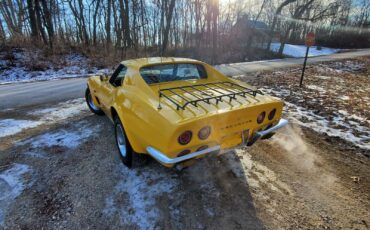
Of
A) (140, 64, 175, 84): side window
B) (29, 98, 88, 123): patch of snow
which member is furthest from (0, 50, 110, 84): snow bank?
(140, 64, 175, 84): side window

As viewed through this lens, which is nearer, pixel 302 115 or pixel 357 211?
pixel 357 211

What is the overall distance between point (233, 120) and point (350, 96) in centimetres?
633

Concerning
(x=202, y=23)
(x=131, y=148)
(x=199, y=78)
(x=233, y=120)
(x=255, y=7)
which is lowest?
(x=131, y=148)

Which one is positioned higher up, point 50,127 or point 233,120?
point 233,120

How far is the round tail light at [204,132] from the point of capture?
240 cm

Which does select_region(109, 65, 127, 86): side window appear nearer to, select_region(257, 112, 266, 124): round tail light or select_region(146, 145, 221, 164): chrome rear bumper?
select_region(146, 145, 221, 164): chrome rear bumper

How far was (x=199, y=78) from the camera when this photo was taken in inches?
151

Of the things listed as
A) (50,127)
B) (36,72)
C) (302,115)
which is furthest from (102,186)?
(36,72)

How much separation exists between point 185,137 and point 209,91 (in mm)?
1080

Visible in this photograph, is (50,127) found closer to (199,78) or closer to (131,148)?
(131,148)

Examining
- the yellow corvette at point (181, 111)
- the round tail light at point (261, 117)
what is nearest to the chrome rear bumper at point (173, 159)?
the yellow corvette at point (181, 111)

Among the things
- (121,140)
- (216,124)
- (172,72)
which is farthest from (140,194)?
(172,72)

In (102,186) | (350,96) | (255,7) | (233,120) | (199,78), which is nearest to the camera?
(233,120)

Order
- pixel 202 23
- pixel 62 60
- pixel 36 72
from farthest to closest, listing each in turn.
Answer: pixel 202 23 → pixel 62 60 → pixel 36 72
